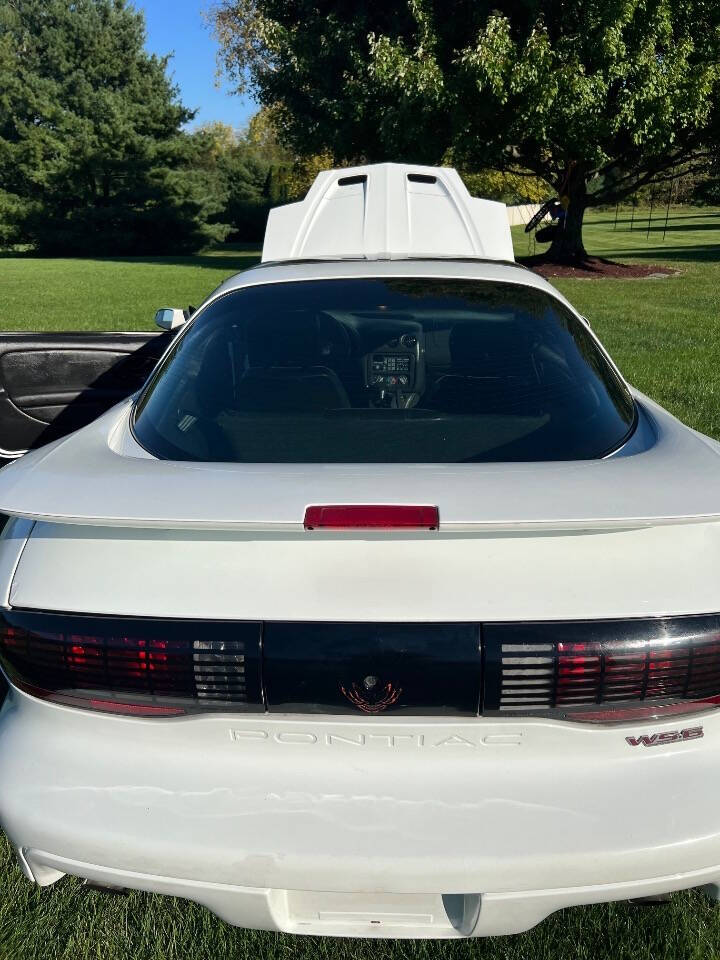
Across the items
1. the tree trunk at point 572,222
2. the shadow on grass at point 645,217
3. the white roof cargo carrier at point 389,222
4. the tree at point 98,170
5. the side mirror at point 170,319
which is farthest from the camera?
the shadow on grass at point 645,217

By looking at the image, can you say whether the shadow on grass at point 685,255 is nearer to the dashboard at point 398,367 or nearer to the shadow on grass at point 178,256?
the shadow on grass at point 178,256

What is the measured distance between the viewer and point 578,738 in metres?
1.62

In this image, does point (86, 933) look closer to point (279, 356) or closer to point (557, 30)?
point (279, 356)

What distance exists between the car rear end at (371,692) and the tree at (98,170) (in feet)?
146

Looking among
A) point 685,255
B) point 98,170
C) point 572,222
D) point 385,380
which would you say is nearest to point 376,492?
point 385,380

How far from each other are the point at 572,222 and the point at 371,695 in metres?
23.0

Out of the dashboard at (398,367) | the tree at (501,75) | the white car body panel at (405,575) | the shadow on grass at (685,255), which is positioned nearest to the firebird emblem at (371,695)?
Result: the white car body panel at (405,575)

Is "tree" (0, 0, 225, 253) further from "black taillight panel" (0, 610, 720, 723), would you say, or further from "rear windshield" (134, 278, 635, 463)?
"black taillight panel" (0, 610, 720, 723)

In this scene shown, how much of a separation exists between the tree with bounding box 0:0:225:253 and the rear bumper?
44.5m

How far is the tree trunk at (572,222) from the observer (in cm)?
2234

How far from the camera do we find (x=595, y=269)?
21516mm

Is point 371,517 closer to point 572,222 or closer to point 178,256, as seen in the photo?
point 572,222

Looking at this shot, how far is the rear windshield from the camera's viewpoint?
212cm

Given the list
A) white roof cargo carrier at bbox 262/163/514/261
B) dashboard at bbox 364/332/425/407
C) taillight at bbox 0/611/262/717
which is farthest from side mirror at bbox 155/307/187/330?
taillight at bbox 0/611/262/717
